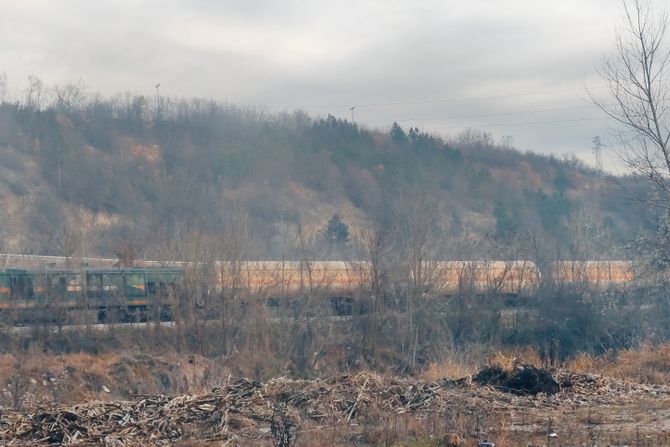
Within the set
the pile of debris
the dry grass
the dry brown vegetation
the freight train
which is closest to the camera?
the dry brown vegetation

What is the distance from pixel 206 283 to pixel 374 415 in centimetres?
2579

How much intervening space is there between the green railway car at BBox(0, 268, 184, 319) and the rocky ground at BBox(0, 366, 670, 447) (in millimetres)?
23613

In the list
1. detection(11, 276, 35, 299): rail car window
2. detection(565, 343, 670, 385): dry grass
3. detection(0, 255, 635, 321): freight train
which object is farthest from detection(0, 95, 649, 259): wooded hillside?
detection(565, 343, 670, 385): dry grass

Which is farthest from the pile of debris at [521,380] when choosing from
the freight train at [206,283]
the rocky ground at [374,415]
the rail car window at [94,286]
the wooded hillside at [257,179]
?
the wooded hillside at [257,179]

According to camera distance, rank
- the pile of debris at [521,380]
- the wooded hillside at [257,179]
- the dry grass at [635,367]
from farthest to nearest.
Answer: the wooded hillside at [257,179] < the dry grass at [635,367] < the pile of debris at [521,380]

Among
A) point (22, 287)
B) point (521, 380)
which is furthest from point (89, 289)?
point (521, 380)

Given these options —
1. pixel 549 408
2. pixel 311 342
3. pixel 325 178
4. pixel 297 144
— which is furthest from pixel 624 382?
pixel 297 144

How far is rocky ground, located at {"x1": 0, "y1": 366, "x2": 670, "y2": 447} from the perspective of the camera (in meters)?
9.30

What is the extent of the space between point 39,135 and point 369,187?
3551 cm

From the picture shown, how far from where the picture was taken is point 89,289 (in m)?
34.6

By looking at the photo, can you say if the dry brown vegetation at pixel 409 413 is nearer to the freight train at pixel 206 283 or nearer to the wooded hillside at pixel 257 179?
the freight train at pixel 206 283

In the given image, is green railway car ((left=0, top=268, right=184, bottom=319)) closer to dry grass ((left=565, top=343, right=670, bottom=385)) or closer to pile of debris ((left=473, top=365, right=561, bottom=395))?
dry grass ((left=565, top=343, right=670, bottom=385))

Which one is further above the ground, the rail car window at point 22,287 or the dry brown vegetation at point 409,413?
the rail car window at point 22,287

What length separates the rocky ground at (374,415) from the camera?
9.30 meters
